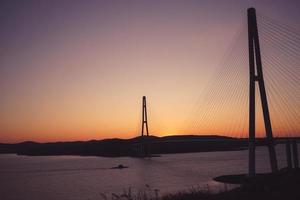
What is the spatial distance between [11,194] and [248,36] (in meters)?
27.0

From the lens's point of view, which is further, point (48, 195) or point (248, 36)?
point (48, 195)

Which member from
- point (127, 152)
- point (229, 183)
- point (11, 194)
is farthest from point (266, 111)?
point (127, 152)

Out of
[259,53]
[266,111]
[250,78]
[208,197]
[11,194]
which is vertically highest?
[259,53]

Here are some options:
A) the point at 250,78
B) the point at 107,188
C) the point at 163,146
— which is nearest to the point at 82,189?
the point at 107,188

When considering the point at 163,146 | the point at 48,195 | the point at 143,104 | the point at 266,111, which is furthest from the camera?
the point at 163,146

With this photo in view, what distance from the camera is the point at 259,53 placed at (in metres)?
21.8

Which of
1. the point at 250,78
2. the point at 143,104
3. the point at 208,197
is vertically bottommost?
the point at 208,197

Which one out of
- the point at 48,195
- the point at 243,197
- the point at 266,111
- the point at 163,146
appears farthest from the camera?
the point at 163,146

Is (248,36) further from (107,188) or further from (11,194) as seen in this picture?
(11,194)

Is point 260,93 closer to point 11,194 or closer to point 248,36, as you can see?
point 248,36

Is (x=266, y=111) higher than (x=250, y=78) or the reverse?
the reverse

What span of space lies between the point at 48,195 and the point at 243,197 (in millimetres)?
26150

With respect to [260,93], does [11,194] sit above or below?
below

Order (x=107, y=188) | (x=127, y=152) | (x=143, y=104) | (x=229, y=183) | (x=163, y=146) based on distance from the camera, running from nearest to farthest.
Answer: (x=229, y=183), (x=107, y=188), (x=143, y=104), (x=127, y=152), (x=163, y=146)
